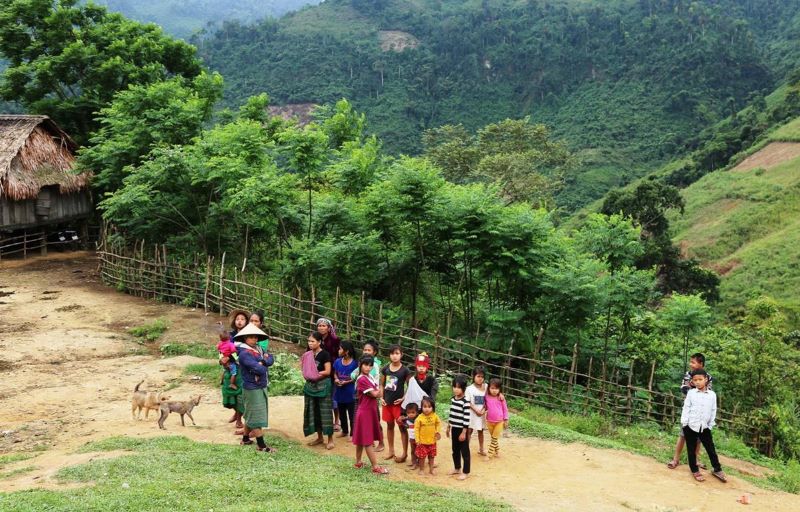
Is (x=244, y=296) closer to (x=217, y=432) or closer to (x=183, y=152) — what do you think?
(x=183, y=152)

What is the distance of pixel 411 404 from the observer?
6566 mm

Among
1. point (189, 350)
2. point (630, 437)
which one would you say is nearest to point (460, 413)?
point (630, 437)

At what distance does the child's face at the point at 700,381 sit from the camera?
6754mm

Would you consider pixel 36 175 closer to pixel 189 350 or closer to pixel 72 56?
pixel 72 56

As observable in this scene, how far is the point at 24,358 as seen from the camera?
36.9ft

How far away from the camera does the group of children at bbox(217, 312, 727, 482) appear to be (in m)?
6.52

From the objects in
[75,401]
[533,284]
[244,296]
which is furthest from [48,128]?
[533,284]

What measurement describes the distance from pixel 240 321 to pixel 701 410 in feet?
15.3

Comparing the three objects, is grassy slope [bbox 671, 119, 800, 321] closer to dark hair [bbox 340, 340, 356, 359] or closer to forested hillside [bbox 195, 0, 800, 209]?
forested hillside [bbox 195, 0, 800, 209]

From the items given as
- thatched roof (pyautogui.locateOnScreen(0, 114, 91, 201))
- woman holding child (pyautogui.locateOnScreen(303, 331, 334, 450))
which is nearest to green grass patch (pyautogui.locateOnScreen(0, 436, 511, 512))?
woman holding child (pyautogui.locateOnScreen(303, 331, 334, 450))

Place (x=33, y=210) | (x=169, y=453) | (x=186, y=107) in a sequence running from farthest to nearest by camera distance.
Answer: (x=33, y=210)
(x=186, y=107)
(x=169, y=453)

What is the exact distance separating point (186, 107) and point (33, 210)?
6.70m

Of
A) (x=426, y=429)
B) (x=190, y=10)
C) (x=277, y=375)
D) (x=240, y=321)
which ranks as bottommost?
(x=277, y=375)

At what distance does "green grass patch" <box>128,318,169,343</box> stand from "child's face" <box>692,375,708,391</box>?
9.42m
